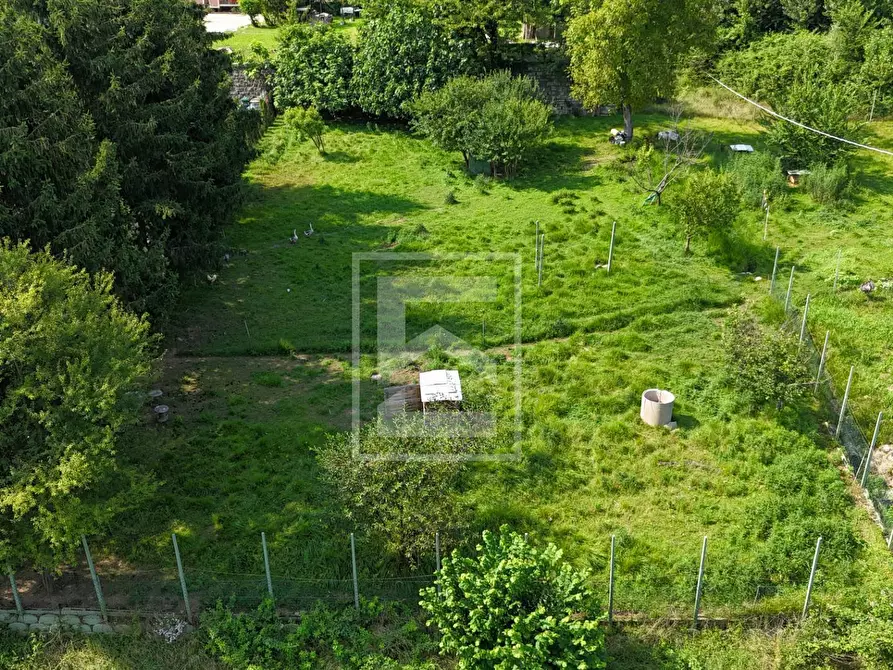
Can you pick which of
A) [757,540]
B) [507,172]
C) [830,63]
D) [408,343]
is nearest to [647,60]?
[507,172]

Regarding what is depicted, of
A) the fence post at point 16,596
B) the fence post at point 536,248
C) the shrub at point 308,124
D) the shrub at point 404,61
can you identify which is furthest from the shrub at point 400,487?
the shrub at point 404,61

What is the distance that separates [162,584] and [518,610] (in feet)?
20.2

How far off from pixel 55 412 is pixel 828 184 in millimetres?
24097

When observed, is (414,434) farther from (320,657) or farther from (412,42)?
(412,42)

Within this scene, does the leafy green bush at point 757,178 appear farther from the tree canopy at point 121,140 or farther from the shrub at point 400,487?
the shrub at point 400,487

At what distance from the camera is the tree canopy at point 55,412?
39.1 ft

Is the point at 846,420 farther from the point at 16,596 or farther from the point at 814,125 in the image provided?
the point at 814,125

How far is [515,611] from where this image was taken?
11.5 meters

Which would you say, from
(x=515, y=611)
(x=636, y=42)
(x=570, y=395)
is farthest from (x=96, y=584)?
(x=636, y=42)

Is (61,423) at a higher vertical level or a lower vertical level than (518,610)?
higher

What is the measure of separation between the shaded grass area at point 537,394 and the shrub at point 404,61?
6.06m

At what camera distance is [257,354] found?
1975 centimetres

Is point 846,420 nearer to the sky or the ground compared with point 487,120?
nearer to the ground

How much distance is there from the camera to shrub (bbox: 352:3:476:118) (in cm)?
3362
